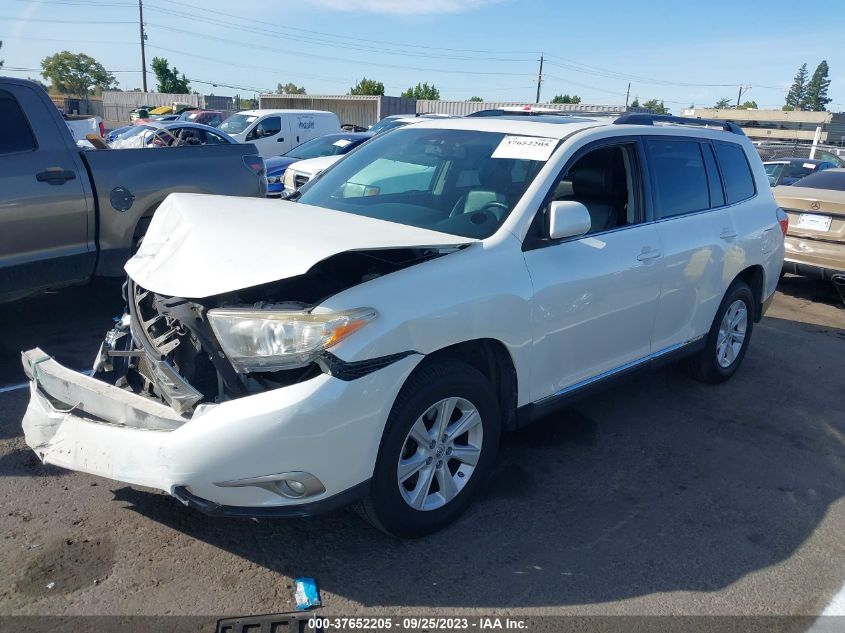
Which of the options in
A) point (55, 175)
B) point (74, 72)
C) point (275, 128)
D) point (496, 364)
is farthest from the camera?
point (74, 72)

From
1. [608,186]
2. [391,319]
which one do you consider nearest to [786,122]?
[608,186]

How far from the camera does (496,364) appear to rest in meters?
3.42

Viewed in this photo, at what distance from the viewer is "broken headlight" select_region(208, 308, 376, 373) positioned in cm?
262

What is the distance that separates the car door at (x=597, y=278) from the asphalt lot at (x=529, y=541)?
602 mm

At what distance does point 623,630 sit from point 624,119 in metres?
3.08

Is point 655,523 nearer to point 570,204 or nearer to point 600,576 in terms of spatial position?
point 600,576

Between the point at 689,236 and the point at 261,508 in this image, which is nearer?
the point at 261,508

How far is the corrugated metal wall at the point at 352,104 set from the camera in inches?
1602

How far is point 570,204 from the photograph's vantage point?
3.50 meters

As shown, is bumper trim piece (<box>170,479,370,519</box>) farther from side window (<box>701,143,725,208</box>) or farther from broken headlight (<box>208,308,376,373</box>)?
side window (<box>701,143,725,208</box>)

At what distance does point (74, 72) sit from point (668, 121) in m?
108

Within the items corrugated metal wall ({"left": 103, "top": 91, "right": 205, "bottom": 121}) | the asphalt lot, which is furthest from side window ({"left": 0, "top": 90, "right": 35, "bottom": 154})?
corrugated metal wall ({"left": 103, "top": 91, "right": 205, "bottom": 121})

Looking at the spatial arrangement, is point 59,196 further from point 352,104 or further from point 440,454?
point 352,104

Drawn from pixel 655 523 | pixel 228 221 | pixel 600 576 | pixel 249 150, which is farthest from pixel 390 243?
pixel 249 150
